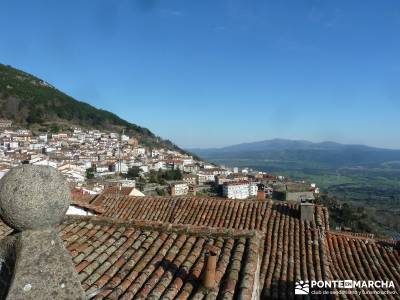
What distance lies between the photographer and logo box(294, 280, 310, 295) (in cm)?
782

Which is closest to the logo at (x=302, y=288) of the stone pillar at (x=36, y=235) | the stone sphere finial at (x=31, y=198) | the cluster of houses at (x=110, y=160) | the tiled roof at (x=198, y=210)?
the tiled roof at (x=198, y=210)

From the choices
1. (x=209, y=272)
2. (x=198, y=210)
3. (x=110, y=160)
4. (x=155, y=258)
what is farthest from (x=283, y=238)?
(x=110, y=160)

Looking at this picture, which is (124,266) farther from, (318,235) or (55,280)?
(318,235)

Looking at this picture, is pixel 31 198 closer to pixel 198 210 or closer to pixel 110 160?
pixel 198 210

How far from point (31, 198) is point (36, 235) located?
24cm

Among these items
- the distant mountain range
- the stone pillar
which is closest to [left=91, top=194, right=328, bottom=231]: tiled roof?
the stone pillar

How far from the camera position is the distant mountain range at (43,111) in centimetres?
11969

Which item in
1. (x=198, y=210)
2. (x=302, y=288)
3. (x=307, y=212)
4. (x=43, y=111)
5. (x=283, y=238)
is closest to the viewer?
(x=302, y=288)

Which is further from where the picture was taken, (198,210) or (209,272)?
(198,210)

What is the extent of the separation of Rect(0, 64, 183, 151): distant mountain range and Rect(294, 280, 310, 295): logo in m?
119

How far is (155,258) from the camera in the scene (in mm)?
4938

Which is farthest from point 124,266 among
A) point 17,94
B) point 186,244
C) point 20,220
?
point 17,94

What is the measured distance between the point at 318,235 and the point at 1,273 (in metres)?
9.35

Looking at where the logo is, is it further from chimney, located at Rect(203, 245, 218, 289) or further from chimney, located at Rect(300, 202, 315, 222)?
chimney, located at Rect(203, 245, 218, 289)
